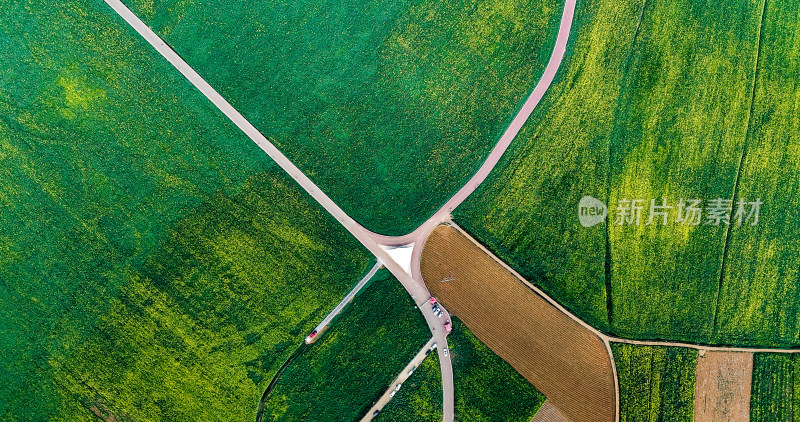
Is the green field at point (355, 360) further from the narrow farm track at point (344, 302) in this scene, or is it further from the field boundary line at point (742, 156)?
the field boundary line at point (742, 156)

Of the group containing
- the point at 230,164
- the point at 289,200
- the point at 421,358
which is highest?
the point at 230,164

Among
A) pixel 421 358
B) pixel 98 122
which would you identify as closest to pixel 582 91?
pixel 421 358

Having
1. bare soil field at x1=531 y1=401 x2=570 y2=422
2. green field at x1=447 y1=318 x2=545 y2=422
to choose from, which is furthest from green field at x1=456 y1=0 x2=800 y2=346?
bare soil field at x1=531 y1=401 x2=570 y2=422

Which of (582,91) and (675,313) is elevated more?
(582,91)

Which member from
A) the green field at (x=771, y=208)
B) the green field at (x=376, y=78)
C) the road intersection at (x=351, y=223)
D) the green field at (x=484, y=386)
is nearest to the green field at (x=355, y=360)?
the road intersection at (x=351, y=223)

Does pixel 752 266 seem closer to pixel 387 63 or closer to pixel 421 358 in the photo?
pixel 421 358

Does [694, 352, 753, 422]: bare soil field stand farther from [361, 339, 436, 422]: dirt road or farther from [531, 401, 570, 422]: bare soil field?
[361, 339, 436, 422]: dirt road
